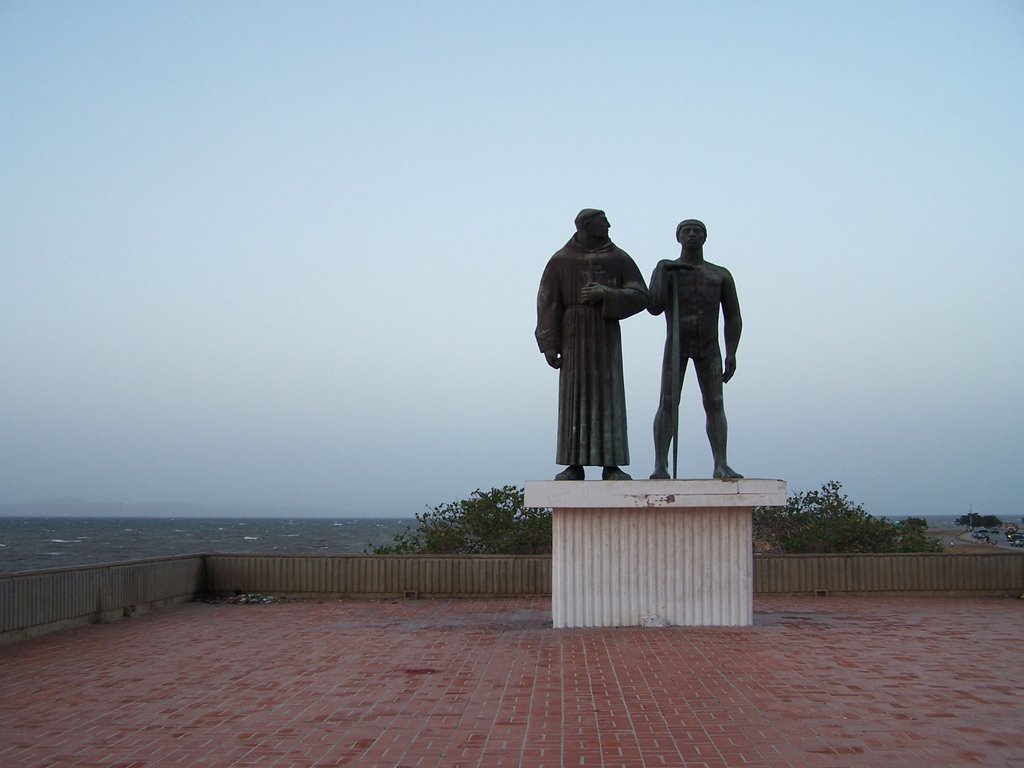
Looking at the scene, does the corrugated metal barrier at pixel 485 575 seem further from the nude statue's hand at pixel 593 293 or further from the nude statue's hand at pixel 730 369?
the nude statue's hand at pixel 593 293

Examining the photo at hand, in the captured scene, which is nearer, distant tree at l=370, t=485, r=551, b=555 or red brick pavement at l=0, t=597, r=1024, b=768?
red brick pavement at l=0, t=597, r=1024, b=768

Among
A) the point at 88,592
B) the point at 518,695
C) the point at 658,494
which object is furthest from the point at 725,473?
the point at 88,592

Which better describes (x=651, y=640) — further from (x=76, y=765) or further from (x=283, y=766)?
(x=76, y=765)

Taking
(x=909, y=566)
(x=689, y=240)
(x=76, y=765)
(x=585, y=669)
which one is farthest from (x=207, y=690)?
(x=909, y=566)

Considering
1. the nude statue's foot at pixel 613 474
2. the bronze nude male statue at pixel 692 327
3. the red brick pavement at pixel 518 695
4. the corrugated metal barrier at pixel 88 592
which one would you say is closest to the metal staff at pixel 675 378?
the bronze nude male statue at pixel 692 327

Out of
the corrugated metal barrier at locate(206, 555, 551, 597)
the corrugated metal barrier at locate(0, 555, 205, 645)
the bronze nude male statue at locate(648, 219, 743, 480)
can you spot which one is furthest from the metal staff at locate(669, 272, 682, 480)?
the corrugated metal barrier at locate(0, 555, 205, 645)

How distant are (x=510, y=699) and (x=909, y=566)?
8526 mm

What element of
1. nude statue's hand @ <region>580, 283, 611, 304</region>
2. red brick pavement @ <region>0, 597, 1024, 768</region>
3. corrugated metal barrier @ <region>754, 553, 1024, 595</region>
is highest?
nude statue's hand @ <region>580, 283, 611, 304</region>

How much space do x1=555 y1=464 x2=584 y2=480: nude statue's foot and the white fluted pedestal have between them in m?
0.50

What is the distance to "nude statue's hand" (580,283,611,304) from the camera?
10594 mm

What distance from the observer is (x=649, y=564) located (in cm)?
1009

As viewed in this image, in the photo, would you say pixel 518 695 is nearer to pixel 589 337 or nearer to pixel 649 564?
pixel 649 564

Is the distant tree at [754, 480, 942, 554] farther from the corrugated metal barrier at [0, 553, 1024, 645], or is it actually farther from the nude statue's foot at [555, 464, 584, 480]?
the nude statue's foot at [555, 464, 584, 480]

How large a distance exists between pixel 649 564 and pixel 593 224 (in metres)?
3.65
